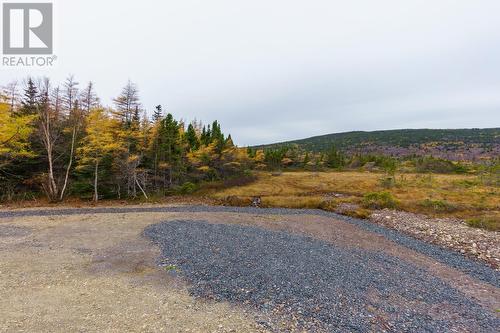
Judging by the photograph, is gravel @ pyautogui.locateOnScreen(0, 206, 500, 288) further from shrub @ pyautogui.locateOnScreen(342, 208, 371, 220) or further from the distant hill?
the distant hill

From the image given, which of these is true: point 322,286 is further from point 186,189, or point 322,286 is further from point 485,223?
point 186,189

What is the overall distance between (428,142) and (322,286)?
145 m

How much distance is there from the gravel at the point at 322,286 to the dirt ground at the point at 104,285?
29.0 inches

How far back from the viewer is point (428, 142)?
410 feet

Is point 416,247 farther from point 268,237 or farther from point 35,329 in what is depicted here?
point 35,329

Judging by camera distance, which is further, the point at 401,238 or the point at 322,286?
the point at 401,238

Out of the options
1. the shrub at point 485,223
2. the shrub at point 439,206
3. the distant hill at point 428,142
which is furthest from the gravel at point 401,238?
the distant hill at point 428,142

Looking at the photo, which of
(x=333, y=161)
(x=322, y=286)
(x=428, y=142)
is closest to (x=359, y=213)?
(x=322, y=286)

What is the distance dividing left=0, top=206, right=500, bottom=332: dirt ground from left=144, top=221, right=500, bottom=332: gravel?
29.0 inches

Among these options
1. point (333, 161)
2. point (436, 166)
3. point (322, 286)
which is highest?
point (333, 161)

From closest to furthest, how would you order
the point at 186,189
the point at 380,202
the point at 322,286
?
the point at 322,286 → the point at 380,202 → the point at 186,189

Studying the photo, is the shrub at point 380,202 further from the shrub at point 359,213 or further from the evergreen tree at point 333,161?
the evergreen tree at point 333,161

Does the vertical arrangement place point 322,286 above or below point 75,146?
below

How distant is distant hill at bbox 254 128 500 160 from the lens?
10181cm
